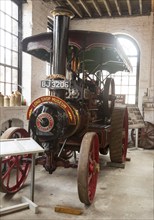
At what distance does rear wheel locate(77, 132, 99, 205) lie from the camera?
262 cm

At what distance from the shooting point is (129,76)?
794cm

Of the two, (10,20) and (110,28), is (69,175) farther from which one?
(110,28)

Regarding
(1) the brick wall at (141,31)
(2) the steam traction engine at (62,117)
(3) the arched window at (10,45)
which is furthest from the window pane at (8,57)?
(1) the brick wall at (141,31)

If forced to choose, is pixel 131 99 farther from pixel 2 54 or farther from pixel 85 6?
pixel 2 54

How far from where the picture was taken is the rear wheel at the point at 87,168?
262 cm

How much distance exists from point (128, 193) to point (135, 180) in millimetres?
575

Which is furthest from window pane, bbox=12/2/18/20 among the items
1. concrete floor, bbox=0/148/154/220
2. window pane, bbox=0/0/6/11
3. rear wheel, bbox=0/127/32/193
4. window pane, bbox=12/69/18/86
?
concrete floor, bbox=0/148/154/220

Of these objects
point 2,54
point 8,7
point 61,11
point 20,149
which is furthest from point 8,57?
point 20,149

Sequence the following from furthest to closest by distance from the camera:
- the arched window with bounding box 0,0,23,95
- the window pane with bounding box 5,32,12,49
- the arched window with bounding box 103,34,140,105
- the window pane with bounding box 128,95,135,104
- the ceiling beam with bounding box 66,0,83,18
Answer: the window pane with bounding box 128,95,135,104, the arched window with bounding box 103,34,140,105, the ceiling beam with bounding box 66,0,83,18, the window pane with bounding box 5,32,12,49, the arched window with bounding box 0,0,23,95

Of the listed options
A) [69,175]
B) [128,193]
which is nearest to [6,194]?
[69,175]

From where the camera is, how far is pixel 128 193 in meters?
3.28

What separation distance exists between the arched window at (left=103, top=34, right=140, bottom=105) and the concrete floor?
146 inches

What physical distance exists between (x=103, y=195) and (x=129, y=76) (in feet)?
17.5

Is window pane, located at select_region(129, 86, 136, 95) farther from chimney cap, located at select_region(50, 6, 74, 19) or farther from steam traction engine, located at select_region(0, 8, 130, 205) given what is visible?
chimney cap, located at select_region(50, 6, 74, 19)
